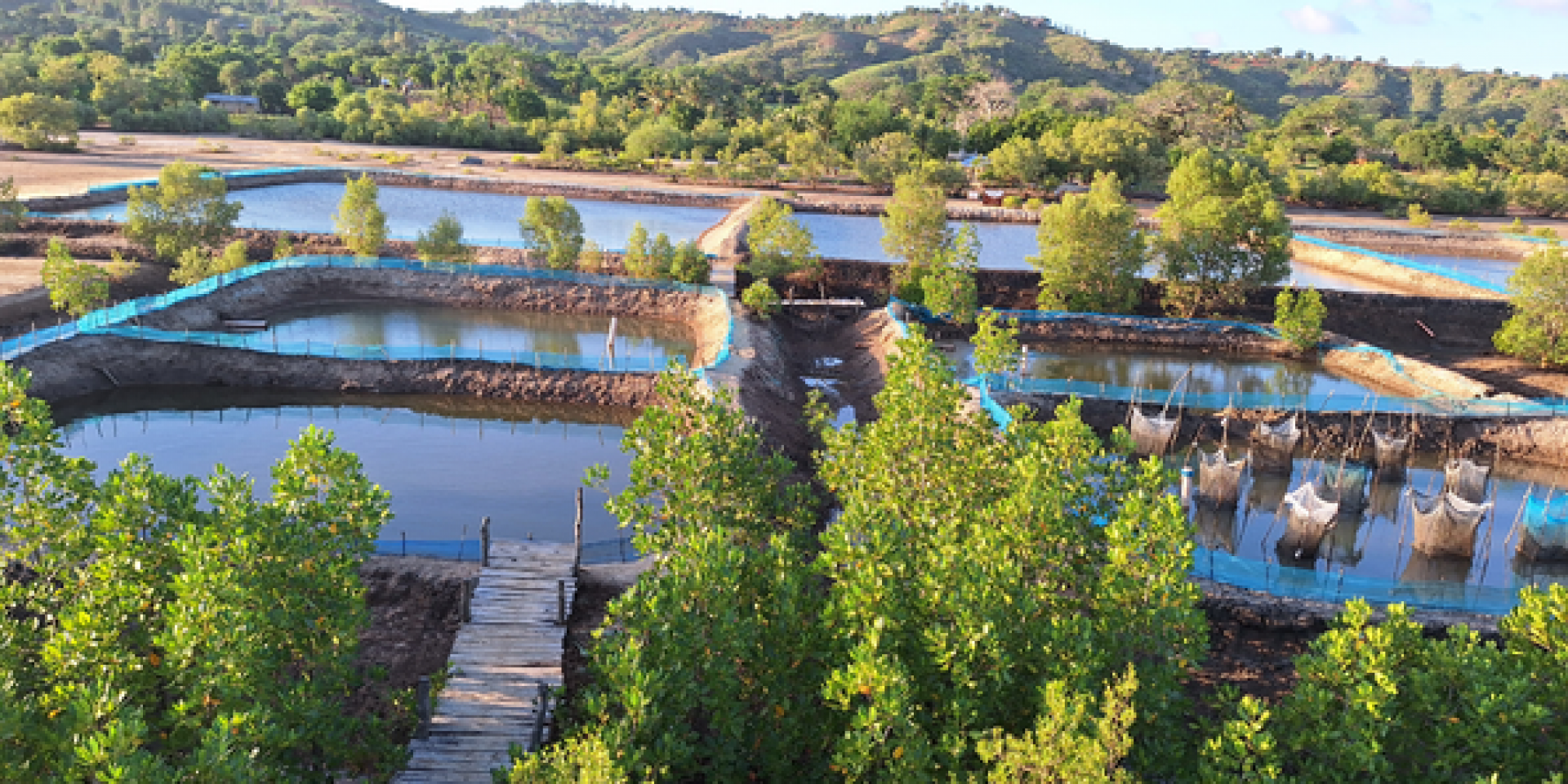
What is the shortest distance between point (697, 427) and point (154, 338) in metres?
28.0

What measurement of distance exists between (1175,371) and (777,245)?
1923cm

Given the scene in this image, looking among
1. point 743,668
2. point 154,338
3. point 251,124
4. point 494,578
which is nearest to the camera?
point 743,668

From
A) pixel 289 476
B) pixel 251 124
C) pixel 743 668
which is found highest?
pixel 251 124

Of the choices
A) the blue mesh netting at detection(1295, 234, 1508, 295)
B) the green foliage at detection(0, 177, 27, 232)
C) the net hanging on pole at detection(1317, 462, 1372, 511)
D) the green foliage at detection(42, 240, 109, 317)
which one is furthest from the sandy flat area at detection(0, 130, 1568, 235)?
the net hanging on pole at detection(1317, 462, 1372, 511)

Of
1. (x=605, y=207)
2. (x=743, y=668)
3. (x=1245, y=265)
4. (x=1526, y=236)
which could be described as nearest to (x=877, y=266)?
(x=1245, y=265)

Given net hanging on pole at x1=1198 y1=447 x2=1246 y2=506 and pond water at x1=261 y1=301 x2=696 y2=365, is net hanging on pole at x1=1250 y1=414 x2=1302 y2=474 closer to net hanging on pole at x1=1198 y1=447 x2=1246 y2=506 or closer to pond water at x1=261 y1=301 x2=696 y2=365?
net hanging on pole at x1=1198 y1=447 x2=1246 y2=506

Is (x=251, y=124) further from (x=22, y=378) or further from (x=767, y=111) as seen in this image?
(x=22, y=378)

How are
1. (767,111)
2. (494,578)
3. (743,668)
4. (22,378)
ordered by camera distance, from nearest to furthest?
(743,668)
(22,378)
(494,578)
(767,111)

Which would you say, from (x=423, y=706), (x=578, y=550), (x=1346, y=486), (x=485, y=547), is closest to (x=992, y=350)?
(x=1346, y=486)

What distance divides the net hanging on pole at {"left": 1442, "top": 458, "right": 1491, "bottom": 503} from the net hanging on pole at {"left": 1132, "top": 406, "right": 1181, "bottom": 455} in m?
7.73

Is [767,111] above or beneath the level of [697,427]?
above

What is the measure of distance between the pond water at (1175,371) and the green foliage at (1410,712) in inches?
1020

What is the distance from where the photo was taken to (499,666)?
1809 cm

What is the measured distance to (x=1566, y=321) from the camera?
41.9m
